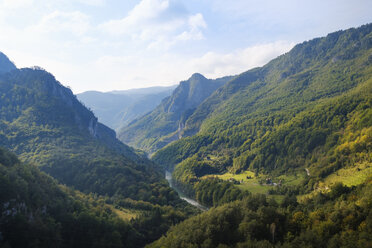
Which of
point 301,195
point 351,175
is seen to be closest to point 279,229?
point 301,195

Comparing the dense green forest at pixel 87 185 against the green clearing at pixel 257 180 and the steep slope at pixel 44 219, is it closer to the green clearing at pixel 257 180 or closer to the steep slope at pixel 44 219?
the steep slope at pixel 44 219

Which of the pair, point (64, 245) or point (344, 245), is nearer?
point (344, 245)

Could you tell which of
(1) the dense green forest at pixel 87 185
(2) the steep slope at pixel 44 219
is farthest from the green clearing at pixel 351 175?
(2) the steep slope at pixel 44 219

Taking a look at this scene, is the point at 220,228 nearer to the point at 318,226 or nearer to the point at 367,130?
the point at 318,226

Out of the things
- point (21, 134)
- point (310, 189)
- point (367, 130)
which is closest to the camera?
point (310, 189)

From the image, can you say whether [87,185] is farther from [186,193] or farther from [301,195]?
[301,195]

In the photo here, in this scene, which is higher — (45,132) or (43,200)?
(45,132)

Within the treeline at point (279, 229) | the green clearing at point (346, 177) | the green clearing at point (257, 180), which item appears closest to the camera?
the treeline at point (279, 229)

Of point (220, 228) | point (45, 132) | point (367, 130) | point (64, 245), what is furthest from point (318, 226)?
point (45, 132)
